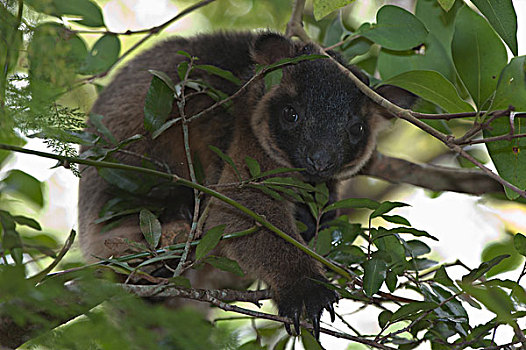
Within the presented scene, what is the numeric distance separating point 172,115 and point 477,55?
→ 1632 mm

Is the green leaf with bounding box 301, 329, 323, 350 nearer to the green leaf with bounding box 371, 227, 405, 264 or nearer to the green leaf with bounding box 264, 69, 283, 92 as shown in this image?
the green leaf with bounding box 371, 227, 405, 264

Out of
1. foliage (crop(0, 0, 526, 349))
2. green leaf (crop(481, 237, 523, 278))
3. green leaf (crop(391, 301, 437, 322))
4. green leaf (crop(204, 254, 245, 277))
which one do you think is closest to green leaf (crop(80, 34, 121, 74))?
foliage (crop(0, 0, 526, 349))

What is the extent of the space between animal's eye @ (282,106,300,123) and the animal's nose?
12.9 inches

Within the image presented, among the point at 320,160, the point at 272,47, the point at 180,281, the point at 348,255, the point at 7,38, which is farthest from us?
the point at 272,47

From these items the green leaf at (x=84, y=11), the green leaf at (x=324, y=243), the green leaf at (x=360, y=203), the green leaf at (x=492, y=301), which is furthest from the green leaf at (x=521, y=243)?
the green leaf at (x=84, y=11)

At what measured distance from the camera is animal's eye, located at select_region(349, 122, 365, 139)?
9.45 ft

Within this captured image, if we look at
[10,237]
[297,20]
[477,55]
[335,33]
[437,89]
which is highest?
[335,33]

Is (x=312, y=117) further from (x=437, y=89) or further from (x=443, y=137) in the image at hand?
(x=443, y=137)

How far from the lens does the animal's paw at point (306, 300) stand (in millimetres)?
Answer: 2217

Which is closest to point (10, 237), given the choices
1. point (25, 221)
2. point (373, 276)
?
point (25, 221)

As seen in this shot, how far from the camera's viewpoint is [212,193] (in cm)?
160

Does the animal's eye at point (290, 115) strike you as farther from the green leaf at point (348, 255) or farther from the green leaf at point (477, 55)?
the green leaf at point (477, 55)

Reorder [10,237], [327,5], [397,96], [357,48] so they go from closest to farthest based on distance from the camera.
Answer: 1. [10,237]
2. [327,5]
3. [357,48]
4. [397,96]

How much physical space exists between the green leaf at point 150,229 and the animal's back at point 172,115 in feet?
3.73
